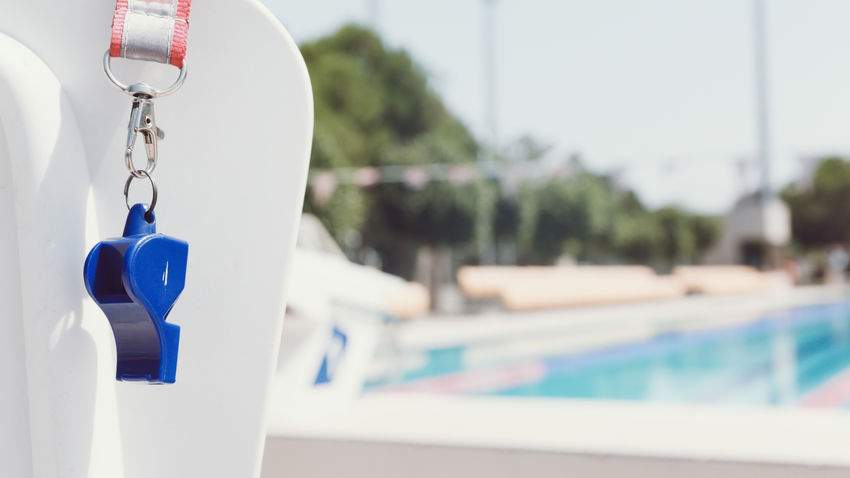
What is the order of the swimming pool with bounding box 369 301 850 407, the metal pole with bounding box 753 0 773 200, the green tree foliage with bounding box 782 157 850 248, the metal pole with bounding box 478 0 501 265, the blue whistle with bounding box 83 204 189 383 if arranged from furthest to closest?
the green tree foliage with bounding box 782 157 850 248 < the metal pole with bounding box 753 0 773 200 < the metal pole with bounding box 478 0 501 265 < the swimming pool with bounding box 369 301 850 407 < the blue whistle with bounding box 83 204 189 383

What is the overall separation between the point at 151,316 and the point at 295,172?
0.94 feet

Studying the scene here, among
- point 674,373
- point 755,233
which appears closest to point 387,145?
point 674,373

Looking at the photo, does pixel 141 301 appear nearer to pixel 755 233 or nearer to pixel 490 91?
pixel 490 91

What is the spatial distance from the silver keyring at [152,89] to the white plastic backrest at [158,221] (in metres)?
0.03

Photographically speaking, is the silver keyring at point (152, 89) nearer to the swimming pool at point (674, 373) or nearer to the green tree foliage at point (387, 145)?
the swimming pool at point (674, 373)

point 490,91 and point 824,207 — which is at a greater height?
point 490,91

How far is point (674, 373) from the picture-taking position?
359 inches

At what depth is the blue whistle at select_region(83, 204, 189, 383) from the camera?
34.2 inches

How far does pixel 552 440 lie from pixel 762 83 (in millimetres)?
28610

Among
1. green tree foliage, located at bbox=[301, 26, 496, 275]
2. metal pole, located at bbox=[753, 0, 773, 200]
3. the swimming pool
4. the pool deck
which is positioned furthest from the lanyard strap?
metal pole, located at bbox=[753, 0, 773, 200]

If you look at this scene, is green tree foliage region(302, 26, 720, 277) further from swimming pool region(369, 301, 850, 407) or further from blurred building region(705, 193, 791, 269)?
swimming pool region(369, 301, 850, 407)

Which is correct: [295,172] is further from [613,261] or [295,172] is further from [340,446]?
[613,261]

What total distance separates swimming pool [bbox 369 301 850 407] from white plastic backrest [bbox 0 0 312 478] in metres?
6.61

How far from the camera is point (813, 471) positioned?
4.71 feet
